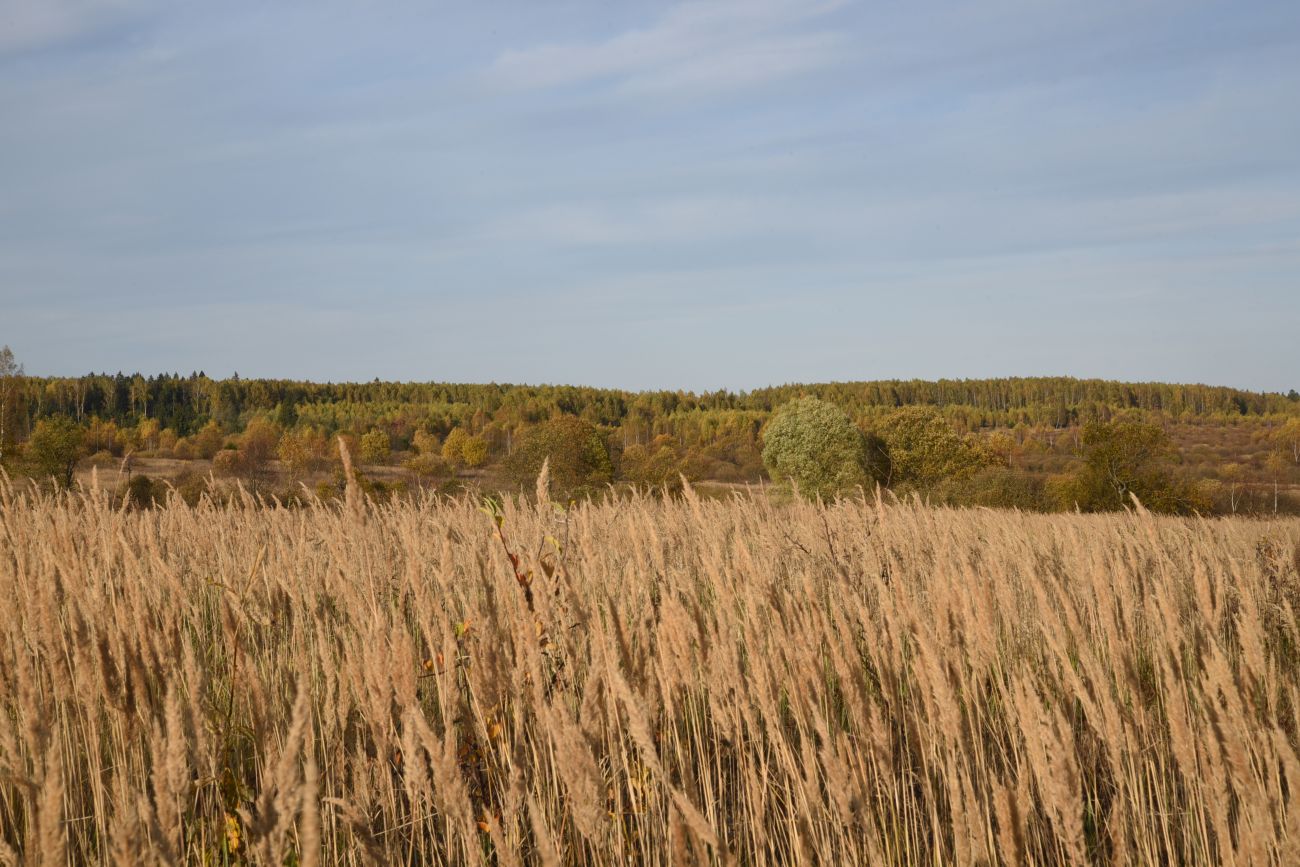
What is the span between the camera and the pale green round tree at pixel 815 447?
40.5 meters

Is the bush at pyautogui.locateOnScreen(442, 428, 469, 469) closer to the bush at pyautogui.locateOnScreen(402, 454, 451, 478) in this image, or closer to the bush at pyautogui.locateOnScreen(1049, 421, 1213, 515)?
the bush at pyautogui.locateOnScreen(402, 454, 451, 478)

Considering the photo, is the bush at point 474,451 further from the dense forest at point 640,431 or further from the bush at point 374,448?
the bush at point 374,448

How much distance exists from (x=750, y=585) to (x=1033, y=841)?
893 millimetres

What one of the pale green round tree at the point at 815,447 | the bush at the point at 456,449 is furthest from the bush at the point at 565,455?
the bush at the point at 456,449

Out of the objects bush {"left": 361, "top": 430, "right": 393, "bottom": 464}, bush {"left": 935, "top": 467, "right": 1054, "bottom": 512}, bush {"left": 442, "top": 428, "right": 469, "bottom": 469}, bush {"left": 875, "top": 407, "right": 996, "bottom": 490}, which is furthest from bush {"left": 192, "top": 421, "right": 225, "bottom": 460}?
bush {"left": 935, "top": 467, "right": 1054, "bottom": 512}

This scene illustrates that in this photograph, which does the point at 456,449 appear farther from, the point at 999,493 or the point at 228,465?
the point at 999,493

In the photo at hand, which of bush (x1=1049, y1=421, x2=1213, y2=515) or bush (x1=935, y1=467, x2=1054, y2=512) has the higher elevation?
bush (x1=1049, y1=421, x2=1213, y2=515)

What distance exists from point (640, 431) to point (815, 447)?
207 feet

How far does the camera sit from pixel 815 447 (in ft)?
134

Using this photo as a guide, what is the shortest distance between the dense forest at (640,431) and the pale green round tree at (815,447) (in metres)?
0.86

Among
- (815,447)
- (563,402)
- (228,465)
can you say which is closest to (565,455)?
(815,447)

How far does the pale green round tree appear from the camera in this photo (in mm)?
40469

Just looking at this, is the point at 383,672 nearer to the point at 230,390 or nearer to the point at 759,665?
the point at 759,665

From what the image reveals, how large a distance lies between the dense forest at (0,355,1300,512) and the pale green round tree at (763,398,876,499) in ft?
2.83
